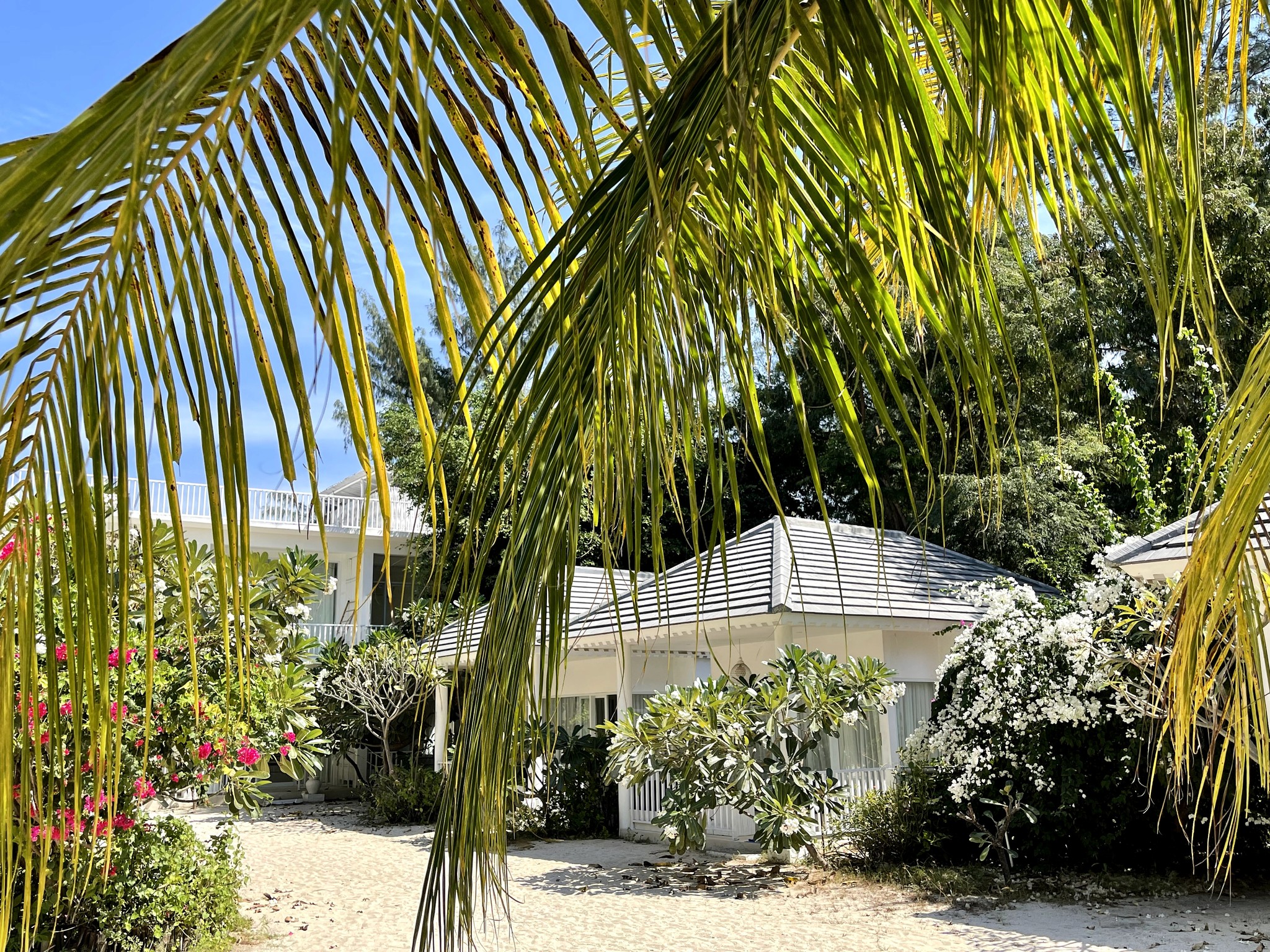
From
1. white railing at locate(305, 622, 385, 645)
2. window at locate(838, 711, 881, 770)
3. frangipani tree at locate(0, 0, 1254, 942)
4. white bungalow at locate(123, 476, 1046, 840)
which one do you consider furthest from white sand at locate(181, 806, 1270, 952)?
white railing at locate(305, 622, 385, 645)

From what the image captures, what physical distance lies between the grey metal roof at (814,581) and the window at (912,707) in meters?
1.07

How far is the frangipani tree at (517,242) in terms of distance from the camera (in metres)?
1.19

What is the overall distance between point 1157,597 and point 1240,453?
317 inches

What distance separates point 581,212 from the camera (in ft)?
5.27

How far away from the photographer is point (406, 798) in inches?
728

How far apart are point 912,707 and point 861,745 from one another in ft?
2.90

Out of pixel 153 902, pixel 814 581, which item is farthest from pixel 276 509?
pixel 153 902

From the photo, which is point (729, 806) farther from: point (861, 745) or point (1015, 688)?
point (1015, 688)

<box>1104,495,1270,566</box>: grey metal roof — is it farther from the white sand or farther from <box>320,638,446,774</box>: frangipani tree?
<box>320,638,446,774</box>: frangipani tree

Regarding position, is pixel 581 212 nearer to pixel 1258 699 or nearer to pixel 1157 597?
pixel 1258 699

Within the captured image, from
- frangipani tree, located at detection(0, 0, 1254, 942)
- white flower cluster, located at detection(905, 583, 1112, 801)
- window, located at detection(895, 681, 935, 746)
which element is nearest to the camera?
frangipani tree, located at detection(0, 0, 1254, 942)

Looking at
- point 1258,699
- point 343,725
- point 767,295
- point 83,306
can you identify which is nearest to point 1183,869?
point 1258,699

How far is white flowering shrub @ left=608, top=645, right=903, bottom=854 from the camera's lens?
11500mm

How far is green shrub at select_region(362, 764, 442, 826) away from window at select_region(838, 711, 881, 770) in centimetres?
747
